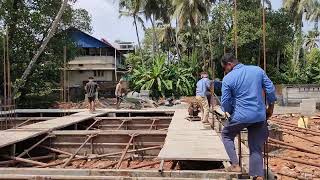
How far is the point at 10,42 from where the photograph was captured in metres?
22.3

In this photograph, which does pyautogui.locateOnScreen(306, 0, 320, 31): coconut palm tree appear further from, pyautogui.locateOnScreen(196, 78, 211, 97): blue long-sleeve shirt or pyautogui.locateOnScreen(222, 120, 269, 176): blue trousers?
pyautogui.locateOnScreen(222, 120, 269, 176): blue trousers

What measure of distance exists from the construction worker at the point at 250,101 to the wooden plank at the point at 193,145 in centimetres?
118

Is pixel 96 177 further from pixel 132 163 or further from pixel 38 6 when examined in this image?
pixel 38 6

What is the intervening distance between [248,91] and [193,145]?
2.80 m

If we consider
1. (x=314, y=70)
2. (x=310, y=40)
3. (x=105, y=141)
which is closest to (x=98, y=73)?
(x=314, y=70)

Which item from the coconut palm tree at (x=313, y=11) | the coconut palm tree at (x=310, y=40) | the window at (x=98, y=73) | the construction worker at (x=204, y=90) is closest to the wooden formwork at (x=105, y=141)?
the construction worker at (x=204, y=90)

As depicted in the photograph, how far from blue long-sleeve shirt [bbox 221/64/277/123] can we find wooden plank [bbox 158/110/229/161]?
1.41m

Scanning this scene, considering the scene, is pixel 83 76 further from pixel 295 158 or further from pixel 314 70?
pixel 295 158

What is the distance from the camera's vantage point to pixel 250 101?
4.62 meters

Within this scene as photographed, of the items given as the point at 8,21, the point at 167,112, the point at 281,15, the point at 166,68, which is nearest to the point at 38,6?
the point at 8,21

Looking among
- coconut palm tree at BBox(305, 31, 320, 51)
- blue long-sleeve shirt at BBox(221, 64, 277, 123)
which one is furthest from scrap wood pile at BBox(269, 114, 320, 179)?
coconut palm tree at BBox(305, 31, 320, 51)

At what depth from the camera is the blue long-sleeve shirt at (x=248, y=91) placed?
4.61 metres

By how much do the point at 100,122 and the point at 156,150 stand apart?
4.62m

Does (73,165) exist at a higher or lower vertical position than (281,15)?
lower
